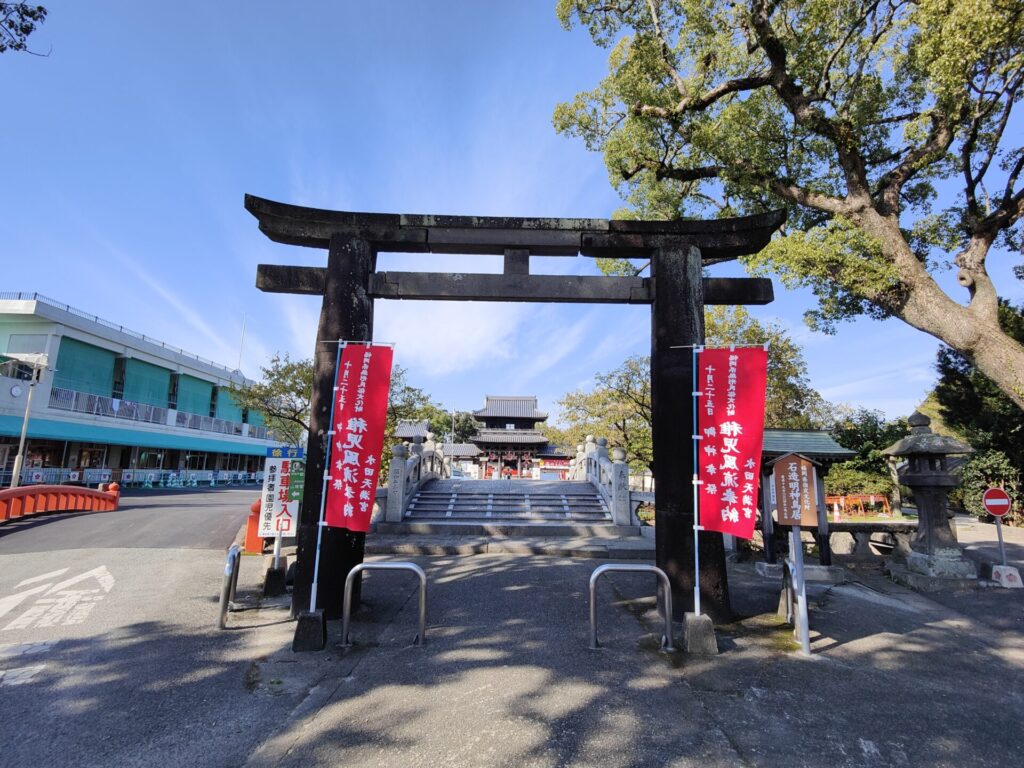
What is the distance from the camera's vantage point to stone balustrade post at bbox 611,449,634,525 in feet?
38.1

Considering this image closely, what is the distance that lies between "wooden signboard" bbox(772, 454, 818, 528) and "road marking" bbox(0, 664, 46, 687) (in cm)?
844

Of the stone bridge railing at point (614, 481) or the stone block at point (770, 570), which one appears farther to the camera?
the stone bridge railing at point (614, 481)

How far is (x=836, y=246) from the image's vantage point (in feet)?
32.3

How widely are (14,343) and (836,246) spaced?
1230 inches

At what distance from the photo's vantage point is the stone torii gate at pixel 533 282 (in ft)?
17.6

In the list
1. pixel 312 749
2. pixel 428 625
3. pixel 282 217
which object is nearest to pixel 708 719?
pixel 312 749

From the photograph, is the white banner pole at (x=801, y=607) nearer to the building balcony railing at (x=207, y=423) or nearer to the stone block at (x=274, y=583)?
the stone block at (x=274, y=583)

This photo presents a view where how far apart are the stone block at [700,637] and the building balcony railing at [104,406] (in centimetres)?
2753

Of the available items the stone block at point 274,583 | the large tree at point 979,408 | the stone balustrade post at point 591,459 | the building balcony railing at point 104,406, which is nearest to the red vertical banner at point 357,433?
the stone block at point 274,583

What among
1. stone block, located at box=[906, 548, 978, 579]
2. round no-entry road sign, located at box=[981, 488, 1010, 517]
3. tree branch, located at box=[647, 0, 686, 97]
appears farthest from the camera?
tree branch, located at box=[647, 0, 686, 97]

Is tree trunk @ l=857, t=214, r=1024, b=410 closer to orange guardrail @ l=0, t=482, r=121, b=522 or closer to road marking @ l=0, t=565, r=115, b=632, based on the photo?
road marking @ l=0, t=565, r=115, b=632

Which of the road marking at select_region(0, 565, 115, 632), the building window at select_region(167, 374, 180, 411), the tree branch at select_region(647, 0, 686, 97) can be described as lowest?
the road marking at select_region(0, 565, 115, 632)

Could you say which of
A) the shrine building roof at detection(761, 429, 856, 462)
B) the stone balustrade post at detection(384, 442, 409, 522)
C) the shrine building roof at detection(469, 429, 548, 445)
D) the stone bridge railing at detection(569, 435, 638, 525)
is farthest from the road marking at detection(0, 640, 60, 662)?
the shrine building roof at detection(469, 429, 548, 445)

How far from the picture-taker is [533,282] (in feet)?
19.7
